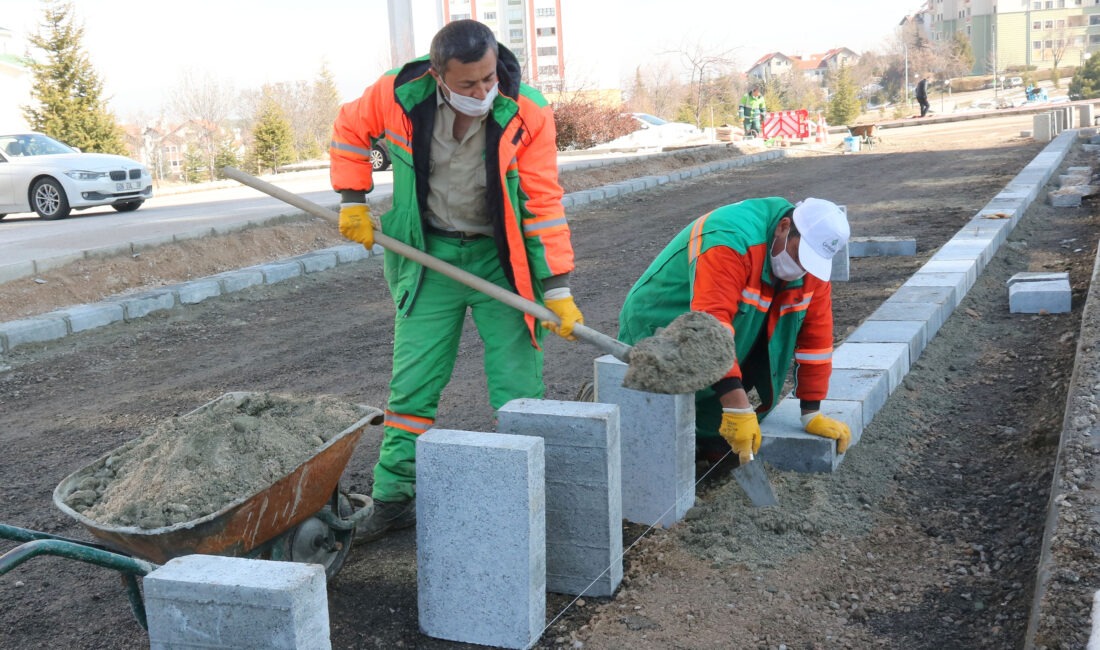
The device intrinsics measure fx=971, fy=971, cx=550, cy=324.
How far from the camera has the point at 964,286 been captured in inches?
274

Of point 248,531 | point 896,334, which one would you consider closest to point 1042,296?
point 896,334

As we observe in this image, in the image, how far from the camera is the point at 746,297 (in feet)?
11.8

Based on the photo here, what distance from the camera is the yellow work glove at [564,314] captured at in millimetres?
3289

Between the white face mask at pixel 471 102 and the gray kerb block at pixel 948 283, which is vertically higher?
the white face mask at pixel 471 102

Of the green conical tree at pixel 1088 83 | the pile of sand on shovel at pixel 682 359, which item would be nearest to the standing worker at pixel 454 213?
the pile of sand on shovel at pixel 682 359

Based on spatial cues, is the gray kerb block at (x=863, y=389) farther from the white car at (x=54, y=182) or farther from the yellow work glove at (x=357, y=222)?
the white car at (x=54, y=182)

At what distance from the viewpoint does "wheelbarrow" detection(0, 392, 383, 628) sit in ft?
7.31

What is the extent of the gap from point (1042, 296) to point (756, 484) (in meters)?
3.91

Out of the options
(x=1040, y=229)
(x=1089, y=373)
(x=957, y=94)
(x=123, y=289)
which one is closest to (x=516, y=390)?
(x=1089, y=373)

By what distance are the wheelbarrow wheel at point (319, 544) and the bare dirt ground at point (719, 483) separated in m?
0.13

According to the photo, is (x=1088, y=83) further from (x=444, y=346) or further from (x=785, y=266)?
(x=444, y=346)

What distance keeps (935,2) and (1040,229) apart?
115 m

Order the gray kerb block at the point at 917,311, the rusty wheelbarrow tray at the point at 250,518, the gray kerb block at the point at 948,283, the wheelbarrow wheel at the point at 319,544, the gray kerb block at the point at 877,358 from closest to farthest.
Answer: the rusty wheelbarrow tray at the point at 250,518 → the wheelbarrow wheel at the point at 319,544 → the gray kerb block at the point at 877,358 → the gray kerb block at the point at 917,311 → the gray kerb block at the point at 948,283

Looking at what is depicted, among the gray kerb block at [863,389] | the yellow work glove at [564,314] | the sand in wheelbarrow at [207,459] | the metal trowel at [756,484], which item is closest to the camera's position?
the sand in wheelbarrow at [207,459]
